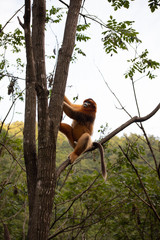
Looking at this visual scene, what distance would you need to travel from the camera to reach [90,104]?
5.01m

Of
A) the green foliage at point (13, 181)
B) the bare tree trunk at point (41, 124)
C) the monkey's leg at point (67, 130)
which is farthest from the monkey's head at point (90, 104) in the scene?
the bare tree trunk at point (41, 124)

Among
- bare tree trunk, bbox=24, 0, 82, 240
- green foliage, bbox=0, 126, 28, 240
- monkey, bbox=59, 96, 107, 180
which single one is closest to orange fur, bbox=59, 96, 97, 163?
monkey, bbox=59, 96, 107, 180

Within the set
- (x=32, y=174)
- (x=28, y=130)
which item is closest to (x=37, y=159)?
(x=32, y=174)

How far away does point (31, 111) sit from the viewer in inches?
94.8

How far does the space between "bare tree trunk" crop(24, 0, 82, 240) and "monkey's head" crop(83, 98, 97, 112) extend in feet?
7.70

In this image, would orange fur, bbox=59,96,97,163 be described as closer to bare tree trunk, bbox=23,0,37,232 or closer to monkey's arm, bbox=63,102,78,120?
monkey's arm, bbox=63,102,78,120

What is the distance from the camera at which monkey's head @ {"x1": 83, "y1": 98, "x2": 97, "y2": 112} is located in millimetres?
4950

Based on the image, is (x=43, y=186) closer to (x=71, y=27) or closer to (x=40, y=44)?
(x=40, y=44)

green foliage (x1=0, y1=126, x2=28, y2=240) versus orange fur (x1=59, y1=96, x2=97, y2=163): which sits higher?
orange fur (x1=59, y1=96, x2=97, y2=163)

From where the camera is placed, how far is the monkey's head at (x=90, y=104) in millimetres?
4950

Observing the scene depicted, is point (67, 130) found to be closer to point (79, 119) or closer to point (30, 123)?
point (79, 119)

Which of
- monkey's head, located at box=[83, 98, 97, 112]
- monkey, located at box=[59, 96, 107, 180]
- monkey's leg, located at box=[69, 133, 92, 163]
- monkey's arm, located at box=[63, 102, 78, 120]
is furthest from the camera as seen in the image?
monkey's head, located at box=[83, 98, 97, 112]

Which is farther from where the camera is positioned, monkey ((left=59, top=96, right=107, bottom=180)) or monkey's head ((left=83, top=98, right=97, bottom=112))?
monkey's head ((left=83, top=98, right=97, bottom=112))

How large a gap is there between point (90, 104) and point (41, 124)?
113 inches
